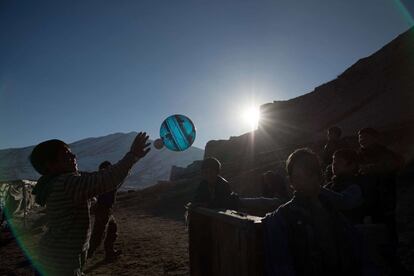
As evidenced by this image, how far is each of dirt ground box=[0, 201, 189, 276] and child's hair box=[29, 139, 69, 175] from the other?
4.55m

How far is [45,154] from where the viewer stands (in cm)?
284

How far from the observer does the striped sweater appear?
2.60 m

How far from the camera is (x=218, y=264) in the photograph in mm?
3623

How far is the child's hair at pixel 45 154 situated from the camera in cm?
283

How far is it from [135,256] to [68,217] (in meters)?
6.29

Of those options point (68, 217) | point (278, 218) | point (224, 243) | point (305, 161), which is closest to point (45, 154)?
point (68, 217)

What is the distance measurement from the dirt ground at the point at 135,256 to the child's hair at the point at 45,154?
14.9ft

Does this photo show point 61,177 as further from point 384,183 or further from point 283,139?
point 283,139

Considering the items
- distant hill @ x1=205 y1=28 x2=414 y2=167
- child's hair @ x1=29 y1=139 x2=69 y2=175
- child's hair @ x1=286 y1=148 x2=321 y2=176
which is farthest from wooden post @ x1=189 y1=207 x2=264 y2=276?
distant hill @ x1=205 y1=28 x2=414 y2=167

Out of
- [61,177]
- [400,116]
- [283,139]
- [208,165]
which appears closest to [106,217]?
[208,165]

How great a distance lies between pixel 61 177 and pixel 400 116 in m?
25.1

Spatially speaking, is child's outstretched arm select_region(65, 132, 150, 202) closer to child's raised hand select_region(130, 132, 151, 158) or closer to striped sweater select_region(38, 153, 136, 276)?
striped sweater select_region(38, 153, 136, 276)

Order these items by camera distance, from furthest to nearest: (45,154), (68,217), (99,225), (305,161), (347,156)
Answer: (99,225), (347,156), (45,154), (68,217), (305,161)

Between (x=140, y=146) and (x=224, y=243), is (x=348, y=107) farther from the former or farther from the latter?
(x=140, y=146)
